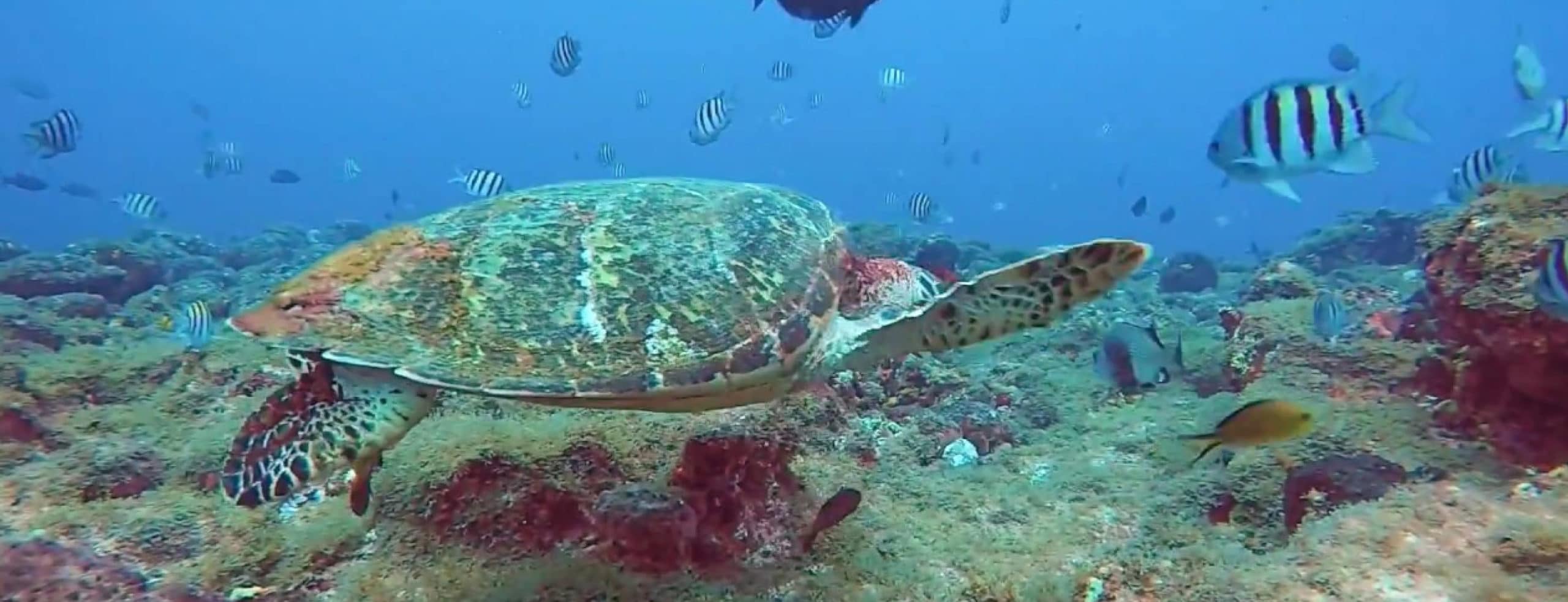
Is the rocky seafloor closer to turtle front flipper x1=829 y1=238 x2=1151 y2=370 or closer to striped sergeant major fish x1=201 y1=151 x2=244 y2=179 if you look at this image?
turtle front flipper x1=829 y1=238 x2=1151 y2=370

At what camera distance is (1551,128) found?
677 cm

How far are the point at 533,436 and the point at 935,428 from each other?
291 cm

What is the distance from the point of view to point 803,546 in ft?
11.2

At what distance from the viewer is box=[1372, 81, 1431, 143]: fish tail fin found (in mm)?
4285

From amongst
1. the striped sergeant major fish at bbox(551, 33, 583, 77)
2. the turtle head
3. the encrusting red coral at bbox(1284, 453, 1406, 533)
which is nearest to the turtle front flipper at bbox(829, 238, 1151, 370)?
the turtle head

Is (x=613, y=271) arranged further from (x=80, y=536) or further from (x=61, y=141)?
(x=61, y=141)

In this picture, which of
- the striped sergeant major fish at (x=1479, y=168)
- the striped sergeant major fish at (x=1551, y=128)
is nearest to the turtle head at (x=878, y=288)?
the striped sergeant major fish at (x=1551, y=128)

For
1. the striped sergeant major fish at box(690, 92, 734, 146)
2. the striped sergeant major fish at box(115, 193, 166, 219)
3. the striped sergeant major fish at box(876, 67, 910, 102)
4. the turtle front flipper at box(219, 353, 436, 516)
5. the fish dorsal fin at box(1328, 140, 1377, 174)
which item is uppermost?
the striped sergeant major fish at box(876, 67, 910, 102)

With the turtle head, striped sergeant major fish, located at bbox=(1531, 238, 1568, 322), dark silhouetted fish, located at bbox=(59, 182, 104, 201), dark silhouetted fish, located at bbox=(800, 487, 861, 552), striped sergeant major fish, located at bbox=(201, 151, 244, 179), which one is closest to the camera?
striped sergeant major fish, located at bbox=(1531, 238, 1568, 322)

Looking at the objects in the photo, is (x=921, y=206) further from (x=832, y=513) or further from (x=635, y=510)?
(x=635, y=510)

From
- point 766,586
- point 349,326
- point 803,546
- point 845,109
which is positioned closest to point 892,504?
point 803,546

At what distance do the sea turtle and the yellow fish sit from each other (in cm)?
74

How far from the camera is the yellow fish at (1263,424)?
10.2 feet

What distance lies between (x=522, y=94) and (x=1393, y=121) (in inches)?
466
